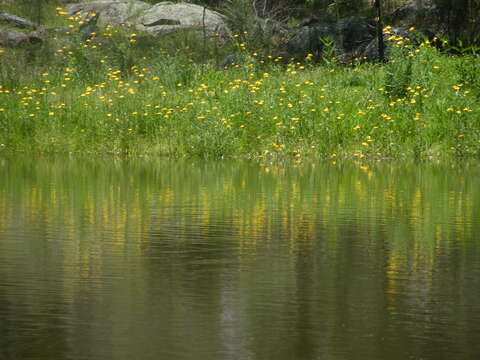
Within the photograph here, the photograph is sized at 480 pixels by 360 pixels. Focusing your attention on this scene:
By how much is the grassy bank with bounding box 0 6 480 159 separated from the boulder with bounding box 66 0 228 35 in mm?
10984

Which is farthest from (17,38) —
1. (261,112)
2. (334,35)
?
(261,112)

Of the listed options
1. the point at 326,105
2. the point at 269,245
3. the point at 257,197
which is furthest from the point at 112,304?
the point at 326,105

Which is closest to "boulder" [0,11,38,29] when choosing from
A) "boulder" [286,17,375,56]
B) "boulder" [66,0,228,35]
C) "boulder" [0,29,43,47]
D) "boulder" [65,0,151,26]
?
"boulder" [65,0,151,26]

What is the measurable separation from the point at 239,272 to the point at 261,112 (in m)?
12.2

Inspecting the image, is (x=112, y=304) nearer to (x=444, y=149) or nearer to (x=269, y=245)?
(x=269, y=245)

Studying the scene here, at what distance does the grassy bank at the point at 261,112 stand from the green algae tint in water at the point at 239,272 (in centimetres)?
538

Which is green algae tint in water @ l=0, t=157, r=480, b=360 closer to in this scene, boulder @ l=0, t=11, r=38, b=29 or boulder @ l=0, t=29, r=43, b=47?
boulder @ l=0, t=29, r=43, b=47

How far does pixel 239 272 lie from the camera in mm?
6016

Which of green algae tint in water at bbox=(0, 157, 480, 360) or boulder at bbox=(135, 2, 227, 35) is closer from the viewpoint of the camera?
green algae tint in water at bbox=(0, 157, 480, 360)

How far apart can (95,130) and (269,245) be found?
11851mm

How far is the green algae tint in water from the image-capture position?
437 centimetres

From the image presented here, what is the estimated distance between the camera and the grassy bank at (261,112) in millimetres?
17016

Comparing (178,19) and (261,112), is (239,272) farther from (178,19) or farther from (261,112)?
(178,19)

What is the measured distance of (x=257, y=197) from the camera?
10570 mm
